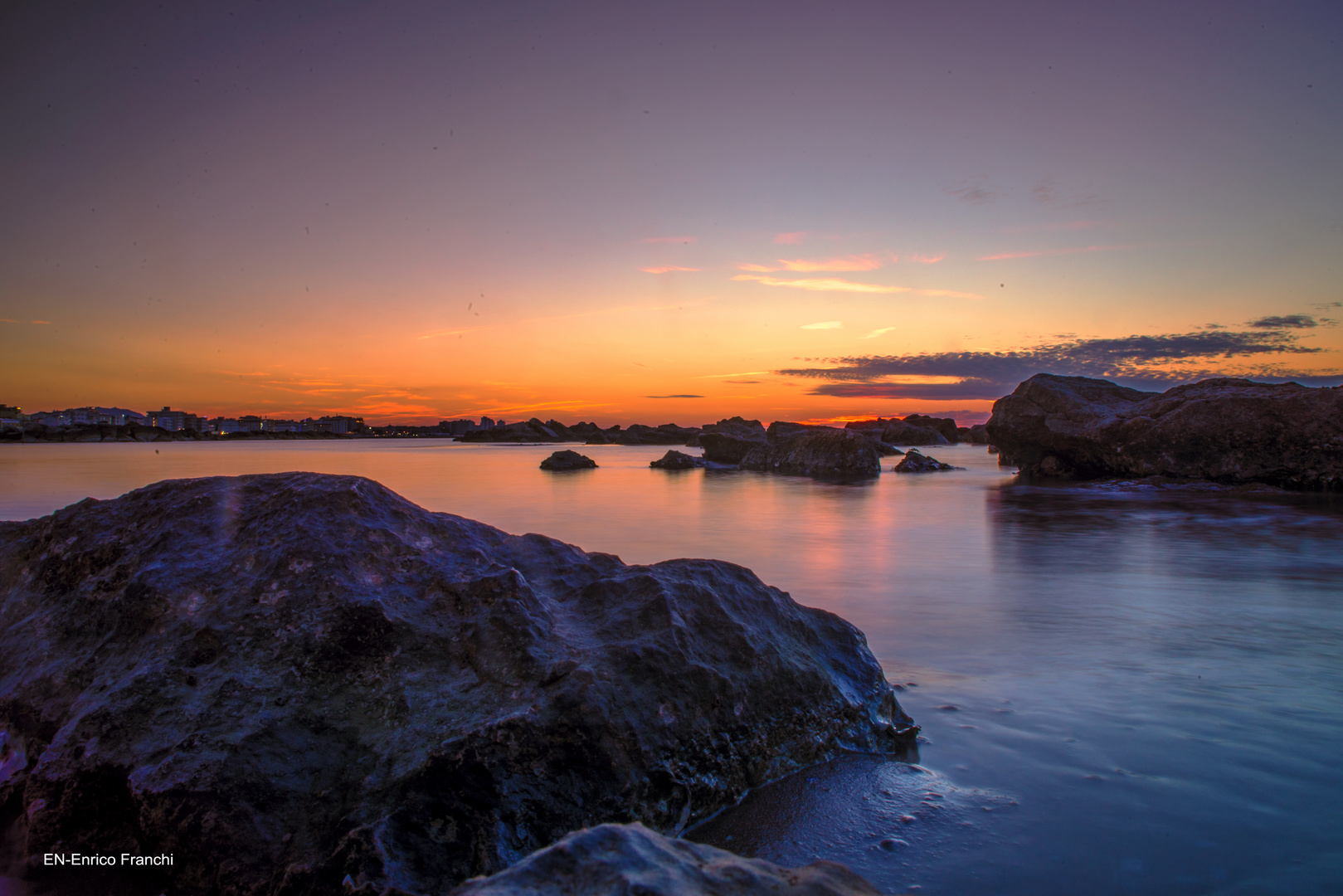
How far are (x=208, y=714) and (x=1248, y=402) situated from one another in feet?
56.2

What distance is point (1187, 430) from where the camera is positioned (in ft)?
45.8

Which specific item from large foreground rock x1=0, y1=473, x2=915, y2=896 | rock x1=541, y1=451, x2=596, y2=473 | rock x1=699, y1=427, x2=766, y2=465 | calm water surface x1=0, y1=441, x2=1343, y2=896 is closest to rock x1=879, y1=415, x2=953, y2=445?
rock x1=699, y1=427, x2=766, y2=465

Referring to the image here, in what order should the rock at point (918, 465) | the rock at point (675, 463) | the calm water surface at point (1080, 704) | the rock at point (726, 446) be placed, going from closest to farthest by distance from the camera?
the calm water surface at point (1080, 704)
the rock at point (918, 465)
the rock at point (675, 463)
the rock at point (726, 446)

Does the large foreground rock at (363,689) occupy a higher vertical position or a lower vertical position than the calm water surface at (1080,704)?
higher

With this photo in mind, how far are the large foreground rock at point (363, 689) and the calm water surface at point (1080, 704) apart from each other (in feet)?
1.03

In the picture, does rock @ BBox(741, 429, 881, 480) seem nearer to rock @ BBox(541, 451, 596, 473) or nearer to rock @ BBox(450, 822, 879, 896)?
rock @ BBox(541, 451, 596, 473)

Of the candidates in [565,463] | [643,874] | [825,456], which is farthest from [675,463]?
[643,874]

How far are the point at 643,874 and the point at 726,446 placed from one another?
25983 mm

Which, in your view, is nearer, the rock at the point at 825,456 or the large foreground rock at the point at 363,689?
the large foreground rock at the point at 363,689

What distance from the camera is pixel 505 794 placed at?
1.73m

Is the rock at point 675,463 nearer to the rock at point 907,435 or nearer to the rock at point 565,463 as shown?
the rock at point 565,463

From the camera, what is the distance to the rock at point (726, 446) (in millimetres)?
26594

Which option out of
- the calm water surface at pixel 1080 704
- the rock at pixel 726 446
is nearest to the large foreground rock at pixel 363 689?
the calm water surface at pixel 1080 704

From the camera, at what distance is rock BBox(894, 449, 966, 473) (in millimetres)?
22641
